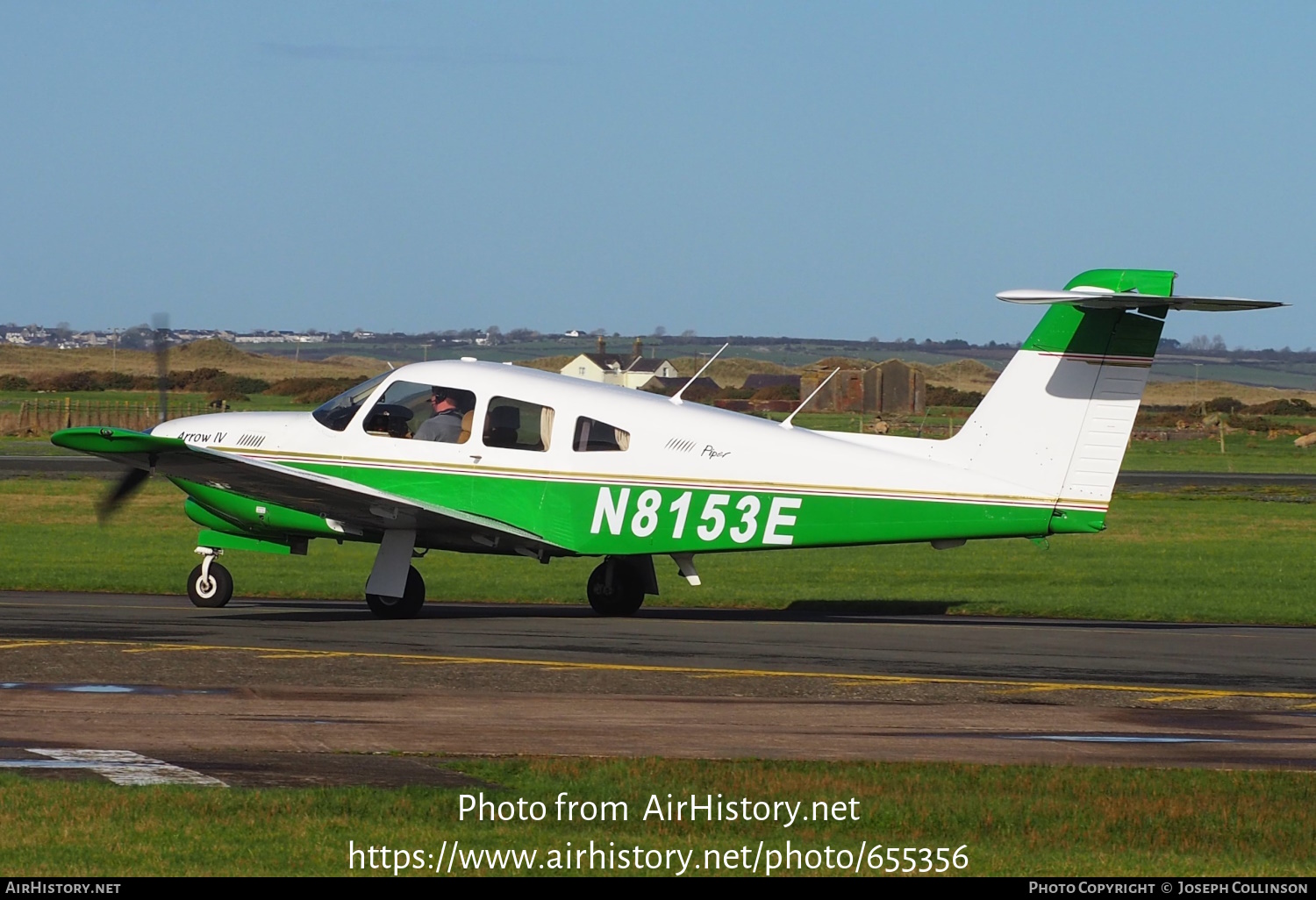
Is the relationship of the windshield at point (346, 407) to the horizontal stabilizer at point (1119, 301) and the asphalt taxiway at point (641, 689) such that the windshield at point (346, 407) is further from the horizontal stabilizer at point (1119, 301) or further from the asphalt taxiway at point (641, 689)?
the horizontal stabilizer at point (1119, 301)

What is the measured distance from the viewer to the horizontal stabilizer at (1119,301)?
51.3 ft

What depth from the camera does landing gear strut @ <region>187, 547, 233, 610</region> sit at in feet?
62.1

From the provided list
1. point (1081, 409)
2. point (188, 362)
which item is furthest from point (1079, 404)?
point (188, 362)

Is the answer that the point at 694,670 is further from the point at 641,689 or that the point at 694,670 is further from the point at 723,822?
the point at 723,822

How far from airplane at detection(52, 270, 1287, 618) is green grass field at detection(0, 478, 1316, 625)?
9.10 feet

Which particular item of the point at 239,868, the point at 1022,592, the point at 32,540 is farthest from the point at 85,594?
the point at 239,868

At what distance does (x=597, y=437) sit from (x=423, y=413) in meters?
2.02

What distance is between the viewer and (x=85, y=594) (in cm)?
2064

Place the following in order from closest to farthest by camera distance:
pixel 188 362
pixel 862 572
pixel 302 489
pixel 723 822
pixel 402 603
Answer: pixel 723 822
pixel 302 489
pixel 402 603
pixel 862 572
pixel 188 362

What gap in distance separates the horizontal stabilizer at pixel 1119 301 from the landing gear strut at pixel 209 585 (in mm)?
9334

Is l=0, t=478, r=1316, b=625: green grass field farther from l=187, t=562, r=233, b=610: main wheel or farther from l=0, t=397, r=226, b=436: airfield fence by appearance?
l=0, t=397, r=226, b=436: airfield fence

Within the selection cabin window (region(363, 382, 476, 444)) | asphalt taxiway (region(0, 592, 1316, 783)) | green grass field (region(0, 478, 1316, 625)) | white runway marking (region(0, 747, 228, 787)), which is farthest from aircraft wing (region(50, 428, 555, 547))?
white runway marking (region(0, 747, 228, 787))

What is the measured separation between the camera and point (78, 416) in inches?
3083

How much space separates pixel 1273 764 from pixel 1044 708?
2375 mm
